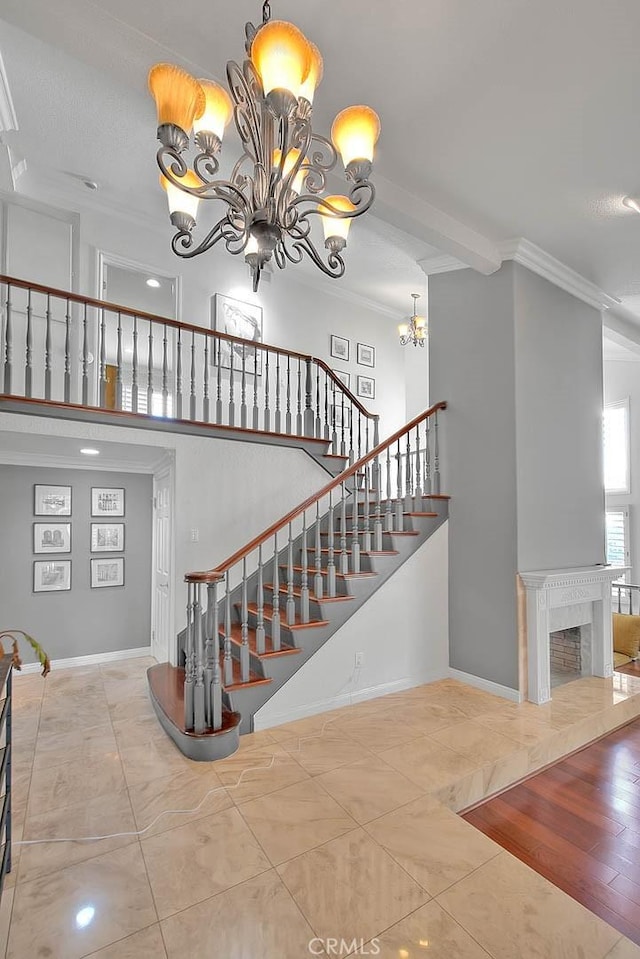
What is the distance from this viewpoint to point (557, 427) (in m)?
4.45

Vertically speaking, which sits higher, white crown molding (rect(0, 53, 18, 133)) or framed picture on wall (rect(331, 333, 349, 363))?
white crown molding (rect(0, 53, 18, 133))

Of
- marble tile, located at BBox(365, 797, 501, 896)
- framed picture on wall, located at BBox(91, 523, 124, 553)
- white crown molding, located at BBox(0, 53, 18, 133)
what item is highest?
white crown molding, located at BBox(0, 53, 18, 133)

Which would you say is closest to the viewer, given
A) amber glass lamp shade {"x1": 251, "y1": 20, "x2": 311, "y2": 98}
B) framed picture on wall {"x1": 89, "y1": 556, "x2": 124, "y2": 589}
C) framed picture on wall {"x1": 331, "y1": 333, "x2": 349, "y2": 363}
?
amber glass lamp shade {"x1": 251, "y1": 20, "x2": 311, "y2": 98}

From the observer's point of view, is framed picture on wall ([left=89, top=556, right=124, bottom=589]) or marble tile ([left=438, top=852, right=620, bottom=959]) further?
framed picture on wall ([left=89, top=556, right=124, bottom=589])

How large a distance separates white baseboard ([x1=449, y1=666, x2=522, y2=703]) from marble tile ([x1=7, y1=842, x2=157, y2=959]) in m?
2.96

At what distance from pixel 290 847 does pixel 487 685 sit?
248 centimetres

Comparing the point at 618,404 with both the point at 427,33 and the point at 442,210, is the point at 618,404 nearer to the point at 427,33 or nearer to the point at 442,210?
the point at 442,210

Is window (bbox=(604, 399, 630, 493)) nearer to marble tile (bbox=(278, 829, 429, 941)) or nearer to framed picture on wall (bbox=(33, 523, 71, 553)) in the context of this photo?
marble tile (bbox=(278, 829, 429, 941))

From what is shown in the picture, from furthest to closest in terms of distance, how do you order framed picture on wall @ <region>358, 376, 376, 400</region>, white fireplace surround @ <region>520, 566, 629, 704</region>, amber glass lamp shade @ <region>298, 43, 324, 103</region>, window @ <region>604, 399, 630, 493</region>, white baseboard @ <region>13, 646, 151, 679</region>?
window @ <region>604, 399, 630, 493</region> → framed picture on wall @ <region>358, 376, 376, 400</region> → white baseboard @ <region>13, 646, 151, 679</region> → white fireplace surround @ <region>520, 566, 629, 704</region> → amber glass lamp shade @ <region>298, 43, 324, 103</region>

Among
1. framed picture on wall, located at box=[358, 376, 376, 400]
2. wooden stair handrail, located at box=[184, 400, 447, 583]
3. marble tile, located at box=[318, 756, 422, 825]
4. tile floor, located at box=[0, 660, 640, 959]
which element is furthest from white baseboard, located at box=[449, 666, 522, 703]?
framed picture on wall, located at box=[358, 376, 376, 400]

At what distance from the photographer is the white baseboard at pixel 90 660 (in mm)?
4664

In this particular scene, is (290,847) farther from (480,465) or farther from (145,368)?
(145,368)

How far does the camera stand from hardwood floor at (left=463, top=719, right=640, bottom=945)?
85.7 inches

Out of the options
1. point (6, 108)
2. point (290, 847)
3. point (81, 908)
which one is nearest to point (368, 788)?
point (290, 847)
